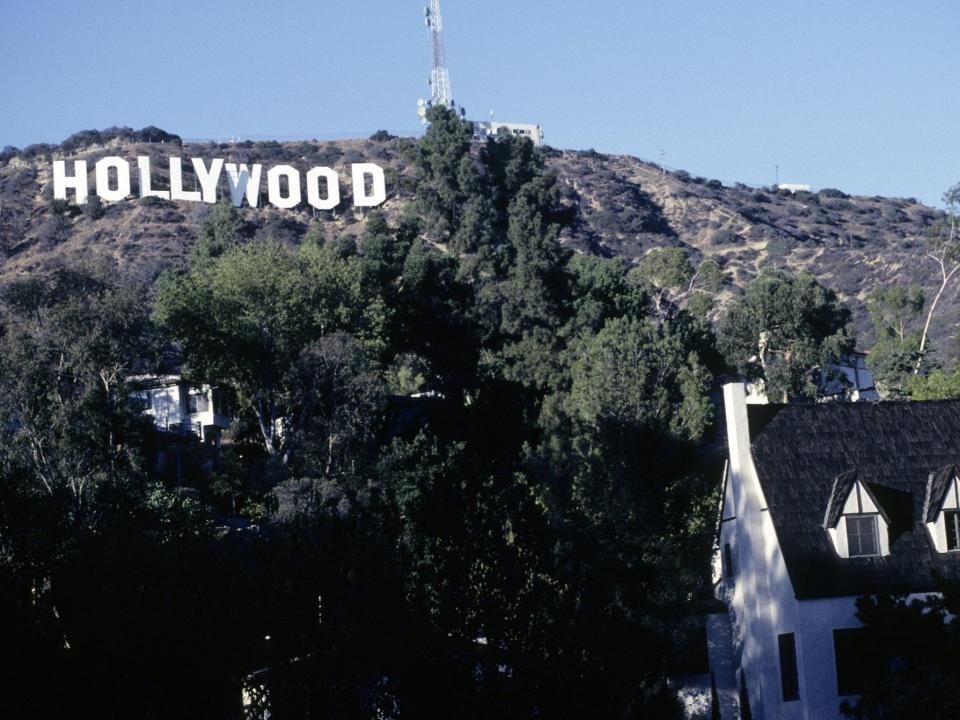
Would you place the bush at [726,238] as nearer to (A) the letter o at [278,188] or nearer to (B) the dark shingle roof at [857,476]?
(A) the letter o at [278,188]

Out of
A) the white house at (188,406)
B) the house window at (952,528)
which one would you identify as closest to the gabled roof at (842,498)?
the house window at (952,528)

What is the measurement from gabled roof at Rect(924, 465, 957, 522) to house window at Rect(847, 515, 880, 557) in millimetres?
1642

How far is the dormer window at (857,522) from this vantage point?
3397cm

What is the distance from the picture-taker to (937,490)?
3503 centimetres

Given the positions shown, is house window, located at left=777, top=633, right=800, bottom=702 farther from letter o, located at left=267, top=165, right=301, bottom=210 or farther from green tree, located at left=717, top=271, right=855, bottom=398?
letter o, located at left=267, top=165, right=301, bottom=210

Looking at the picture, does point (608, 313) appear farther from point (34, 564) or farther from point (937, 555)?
point (34, 564)

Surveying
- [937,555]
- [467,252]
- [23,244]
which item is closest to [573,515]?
[937,555]

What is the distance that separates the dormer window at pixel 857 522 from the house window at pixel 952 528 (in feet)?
5.39

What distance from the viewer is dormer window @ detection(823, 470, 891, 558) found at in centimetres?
3397

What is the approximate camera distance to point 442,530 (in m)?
29.0

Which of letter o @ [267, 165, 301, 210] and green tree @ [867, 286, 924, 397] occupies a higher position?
Result: letter o @ [267, 165, 301, 210]

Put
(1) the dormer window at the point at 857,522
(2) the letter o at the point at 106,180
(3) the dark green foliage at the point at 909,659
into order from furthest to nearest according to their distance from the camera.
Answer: (2) the letter o at the point at 106,180 → (1) the dormer window at the point at 857,522 → (3) the dark green foliage at the point at 909,659

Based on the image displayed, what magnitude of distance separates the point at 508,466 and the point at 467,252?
64.7 feet

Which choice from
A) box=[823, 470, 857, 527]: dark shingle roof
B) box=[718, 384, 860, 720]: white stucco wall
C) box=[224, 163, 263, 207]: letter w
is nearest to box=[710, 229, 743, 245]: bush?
box=[224, 163, 263, 207]: letter w
